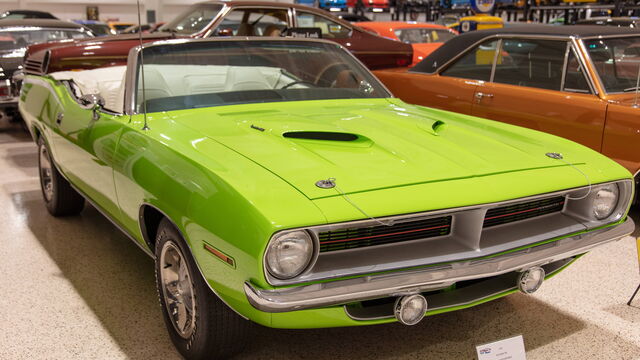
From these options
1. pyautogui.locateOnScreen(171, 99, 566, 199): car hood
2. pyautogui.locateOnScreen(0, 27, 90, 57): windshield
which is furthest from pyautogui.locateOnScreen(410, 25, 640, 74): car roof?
pyautogui.locateOnScreen(0, 27, 90, 57): windshield

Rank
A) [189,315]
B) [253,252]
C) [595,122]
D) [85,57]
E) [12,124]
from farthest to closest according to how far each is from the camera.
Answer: [12,124] < [85,57] < [595,122] < [189,315] < [253,252]

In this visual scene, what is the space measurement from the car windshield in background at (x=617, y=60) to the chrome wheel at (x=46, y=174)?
12.2 ft

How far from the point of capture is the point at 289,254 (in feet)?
6.21

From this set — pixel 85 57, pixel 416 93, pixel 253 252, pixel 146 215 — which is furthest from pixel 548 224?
pixel 85 57

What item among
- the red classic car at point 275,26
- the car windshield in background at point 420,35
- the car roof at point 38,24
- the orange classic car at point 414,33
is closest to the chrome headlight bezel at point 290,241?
the red classic car at point 275,26

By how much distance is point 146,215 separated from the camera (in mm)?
2586

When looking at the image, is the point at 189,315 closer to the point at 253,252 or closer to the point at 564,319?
the point at 253,252

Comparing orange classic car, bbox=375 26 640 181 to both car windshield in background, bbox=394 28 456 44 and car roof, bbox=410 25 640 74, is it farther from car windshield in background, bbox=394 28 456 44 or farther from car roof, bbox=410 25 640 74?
car windshield in background, bbox=394 28 456 44

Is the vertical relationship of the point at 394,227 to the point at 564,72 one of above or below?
below

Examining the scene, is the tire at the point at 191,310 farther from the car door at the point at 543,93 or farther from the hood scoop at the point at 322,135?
the car door at the point at 543,93

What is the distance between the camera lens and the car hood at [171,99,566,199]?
6.98 ft

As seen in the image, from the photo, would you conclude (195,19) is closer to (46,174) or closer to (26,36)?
(26,36)

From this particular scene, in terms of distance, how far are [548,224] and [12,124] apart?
295 inches

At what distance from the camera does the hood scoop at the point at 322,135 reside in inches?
98.0
